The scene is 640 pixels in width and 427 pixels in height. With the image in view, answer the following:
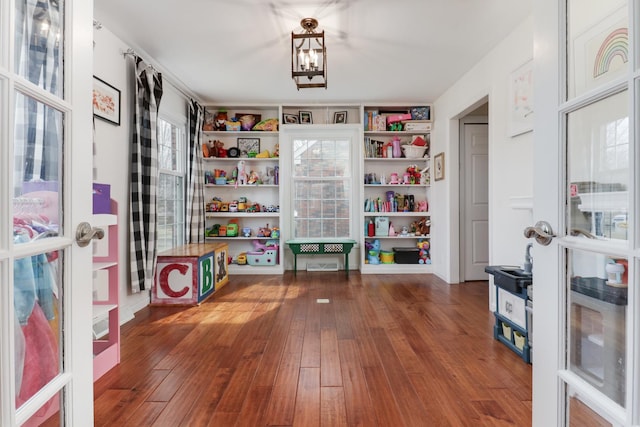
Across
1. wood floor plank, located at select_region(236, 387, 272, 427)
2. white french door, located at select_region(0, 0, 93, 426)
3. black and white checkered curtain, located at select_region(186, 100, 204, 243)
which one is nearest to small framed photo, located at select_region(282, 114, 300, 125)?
black and white checkered curtain, located at select_region(186, 100, 204, 243)

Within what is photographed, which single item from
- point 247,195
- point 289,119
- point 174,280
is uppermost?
point 289,119

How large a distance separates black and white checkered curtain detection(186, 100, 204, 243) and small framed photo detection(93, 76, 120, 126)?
4.33 feet

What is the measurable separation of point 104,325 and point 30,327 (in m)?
2.22

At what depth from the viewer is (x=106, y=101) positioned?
103 inches

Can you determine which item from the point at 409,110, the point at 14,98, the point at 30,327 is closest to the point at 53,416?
the point at 30,327

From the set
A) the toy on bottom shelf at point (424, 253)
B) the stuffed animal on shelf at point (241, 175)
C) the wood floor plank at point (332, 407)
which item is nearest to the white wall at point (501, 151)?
the toy on bottom shelf at point (424, 253)

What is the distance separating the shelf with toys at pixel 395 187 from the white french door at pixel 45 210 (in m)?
4.03

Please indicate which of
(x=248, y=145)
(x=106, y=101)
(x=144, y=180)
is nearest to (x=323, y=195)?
(x=248, y=145)

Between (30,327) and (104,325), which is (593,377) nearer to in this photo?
(30,327)

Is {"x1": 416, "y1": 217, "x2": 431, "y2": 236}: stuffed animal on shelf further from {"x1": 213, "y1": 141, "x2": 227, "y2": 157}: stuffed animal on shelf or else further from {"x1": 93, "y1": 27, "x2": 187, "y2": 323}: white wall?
{"x1": 93, "y1": 27, "x2": 187, "y2": 323}: white wall

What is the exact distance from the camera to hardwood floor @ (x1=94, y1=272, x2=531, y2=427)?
148 centimetres

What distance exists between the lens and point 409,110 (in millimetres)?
4727

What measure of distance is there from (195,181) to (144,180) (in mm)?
1088

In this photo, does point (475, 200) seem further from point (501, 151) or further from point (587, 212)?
point (587, 212)
